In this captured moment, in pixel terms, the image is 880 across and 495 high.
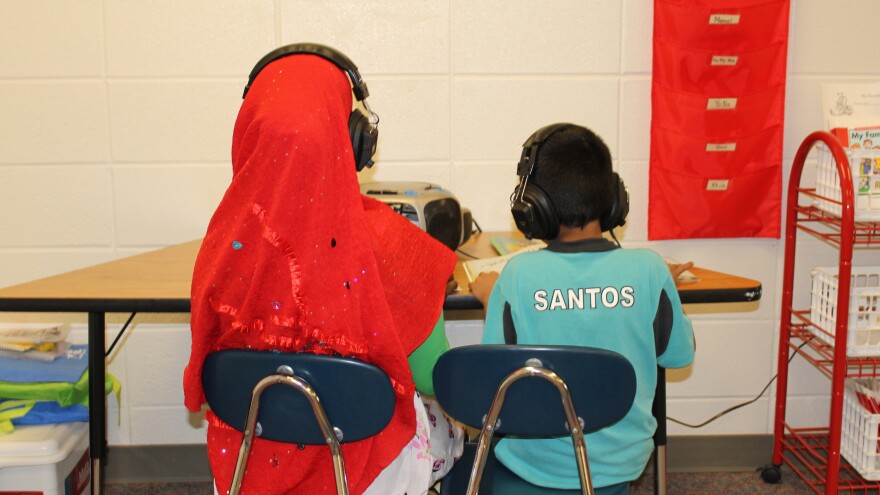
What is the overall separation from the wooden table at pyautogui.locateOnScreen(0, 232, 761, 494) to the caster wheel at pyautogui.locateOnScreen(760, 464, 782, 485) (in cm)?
97

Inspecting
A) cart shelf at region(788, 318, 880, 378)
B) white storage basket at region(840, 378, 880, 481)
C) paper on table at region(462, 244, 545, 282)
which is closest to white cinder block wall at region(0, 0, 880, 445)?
cart shelf at region(788, 318, 880, 378)

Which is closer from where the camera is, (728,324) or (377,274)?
(377,274)

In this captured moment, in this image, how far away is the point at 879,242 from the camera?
226 cm

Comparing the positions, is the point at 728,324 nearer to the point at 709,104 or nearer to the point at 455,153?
the point at 709,104

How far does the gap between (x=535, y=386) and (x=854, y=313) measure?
1.24 m

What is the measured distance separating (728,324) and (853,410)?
1.39ft

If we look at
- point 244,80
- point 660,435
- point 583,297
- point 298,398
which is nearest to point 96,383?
point 298,398

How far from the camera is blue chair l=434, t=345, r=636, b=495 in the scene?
1207 mm

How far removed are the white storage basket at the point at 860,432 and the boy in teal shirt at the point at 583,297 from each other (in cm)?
97

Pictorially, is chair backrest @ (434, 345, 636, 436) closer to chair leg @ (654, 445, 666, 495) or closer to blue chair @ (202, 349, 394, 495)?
blue chair @ (202, 349, 394, 495)

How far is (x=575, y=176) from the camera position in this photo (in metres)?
1.42

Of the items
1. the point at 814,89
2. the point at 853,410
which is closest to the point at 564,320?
the point at 853,410

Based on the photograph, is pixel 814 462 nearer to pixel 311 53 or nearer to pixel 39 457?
pixel 311 53

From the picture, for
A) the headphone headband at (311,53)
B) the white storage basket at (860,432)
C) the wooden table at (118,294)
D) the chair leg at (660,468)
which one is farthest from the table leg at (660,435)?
the headphone headband at (311,53)
